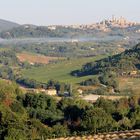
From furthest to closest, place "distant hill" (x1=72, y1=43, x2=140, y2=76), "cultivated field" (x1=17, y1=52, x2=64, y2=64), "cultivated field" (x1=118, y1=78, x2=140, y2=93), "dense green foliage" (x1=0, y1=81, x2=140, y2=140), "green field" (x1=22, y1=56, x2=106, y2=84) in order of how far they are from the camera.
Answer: "cultivated field" (x1=17, y1=52, x2=64, y2=64), "green field" (x1=22, y1=56, x2=106, y2=84), "distant hill" (x1=72, y1=43, x2=140, y2=76), "cultivated field" (x1=118, y1=78, x2=140, y2=93), "dense green foliage" (x1=0, y1=81, x2=140, y2=140)

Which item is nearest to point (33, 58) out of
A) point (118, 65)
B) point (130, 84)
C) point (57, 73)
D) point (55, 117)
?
point (57, 73)

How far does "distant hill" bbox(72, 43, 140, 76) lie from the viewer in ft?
302

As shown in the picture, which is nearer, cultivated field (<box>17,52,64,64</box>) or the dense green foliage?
the dense green foliage

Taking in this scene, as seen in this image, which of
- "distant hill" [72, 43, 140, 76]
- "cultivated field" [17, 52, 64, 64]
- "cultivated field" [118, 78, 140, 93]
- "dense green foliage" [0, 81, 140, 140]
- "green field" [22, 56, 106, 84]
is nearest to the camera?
"dense green foliage" [0, 81, 140, 140]

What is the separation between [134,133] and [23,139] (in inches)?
481

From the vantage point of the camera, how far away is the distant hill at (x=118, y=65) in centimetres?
9200

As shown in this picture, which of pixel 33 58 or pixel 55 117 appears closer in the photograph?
pixel 55 117

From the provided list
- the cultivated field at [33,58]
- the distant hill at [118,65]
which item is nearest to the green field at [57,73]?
the distant hill at [118,65]

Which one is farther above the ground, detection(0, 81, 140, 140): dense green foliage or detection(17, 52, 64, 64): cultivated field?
detection(17, 52, 64, 64): cultivated field

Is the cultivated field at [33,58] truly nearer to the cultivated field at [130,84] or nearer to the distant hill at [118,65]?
the distant hill at [118,65]

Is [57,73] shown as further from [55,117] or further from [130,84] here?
[55,117]

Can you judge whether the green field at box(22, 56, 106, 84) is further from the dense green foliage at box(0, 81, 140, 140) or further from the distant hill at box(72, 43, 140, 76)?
the dense green foliage at box(0, 81, 140, 140)

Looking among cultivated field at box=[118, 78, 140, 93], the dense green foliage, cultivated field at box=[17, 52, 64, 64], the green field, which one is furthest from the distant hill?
the dense green foliage

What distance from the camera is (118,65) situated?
94188 mm
